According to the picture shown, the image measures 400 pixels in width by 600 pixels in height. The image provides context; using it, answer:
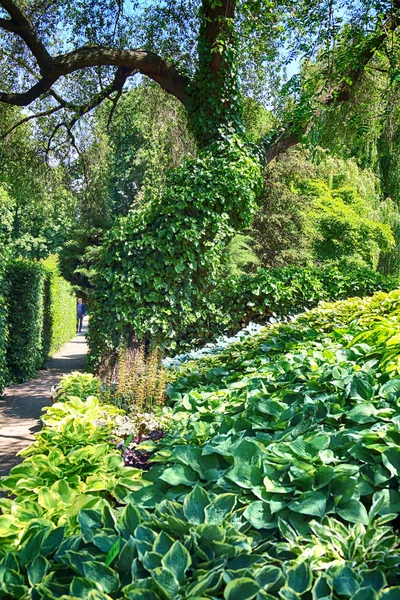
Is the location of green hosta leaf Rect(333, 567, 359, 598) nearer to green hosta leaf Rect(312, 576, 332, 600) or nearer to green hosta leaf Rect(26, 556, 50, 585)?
green hosta leaf Rect(312, 576, 332, 600)

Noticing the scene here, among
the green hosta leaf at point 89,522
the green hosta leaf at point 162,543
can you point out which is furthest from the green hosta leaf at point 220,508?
the green hosta leaf at point 89,522

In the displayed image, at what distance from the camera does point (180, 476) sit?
1.75 m

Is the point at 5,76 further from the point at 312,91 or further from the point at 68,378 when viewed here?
the point at 68,378

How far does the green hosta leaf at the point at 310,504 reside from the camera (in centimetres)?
144

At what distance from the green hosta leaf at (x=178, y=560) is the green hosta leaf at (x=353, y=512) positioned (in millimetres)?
483

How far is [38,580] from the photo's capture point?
1337mm

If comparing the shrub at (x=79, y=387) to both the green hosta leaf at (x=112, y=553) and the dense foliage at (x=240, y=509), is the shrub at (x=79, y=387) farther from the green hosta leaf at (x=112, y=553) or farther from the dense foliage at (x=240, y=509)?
the green hosta leaf at (x=112, y=553)

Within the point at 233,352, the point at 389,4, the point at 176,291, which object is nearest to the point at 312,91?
the point at 389,4

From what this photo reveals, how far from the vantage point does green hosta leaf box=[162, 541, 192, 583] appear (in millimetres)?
1247

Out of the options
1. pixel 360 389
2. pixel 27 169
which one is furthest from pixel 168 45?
pixel 360 389

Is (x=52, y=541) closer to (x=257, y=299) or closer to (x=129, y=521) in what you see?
(x=129, y=521)

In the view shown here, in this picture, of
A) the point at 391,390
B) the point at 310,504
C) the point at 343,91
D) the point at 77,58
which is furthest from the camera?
the point at 343,91

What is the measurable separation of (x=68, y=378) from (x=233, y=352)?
6.26 ft

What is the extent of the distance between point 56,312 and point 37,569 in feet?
55.3
